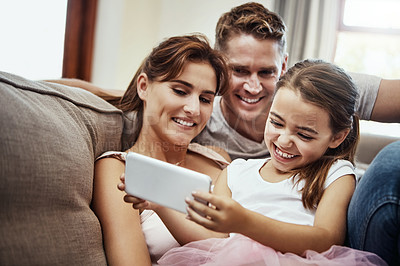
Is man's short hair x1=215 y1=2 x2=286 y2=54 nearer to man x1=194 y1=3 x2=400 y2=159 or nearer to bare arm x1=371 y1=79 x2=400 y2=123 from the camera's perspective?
man x1=194 y1=3 x2=400 y2=159

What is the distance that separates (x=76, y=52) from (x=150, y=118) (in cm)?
251

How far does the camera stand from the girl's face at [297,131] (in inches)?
42.9

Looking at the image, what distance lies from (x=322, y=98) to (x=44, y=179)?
0.72m

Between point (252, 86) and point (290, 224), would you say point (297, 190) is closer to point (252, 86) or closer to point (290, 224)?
point (290, 224)

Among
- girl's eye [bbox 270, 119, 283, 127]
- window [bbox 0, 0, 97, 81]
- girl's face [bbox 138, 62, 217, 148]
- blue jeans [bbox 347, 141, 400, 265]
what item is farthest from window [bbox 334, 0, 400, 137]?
blue jeans [bbox 347, 141, 400, 265]

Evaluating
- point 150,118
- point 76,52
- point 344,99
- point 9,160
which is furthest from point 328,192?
point 76,52

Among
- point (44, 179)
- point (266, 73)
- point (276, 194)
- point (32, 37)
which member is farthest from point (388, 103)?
point (32, 37)

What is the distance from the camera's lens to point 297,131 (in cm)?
110

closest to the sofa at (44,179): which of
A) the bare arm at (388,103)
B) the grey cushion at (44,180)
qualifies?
the grey cushion at (44,180)

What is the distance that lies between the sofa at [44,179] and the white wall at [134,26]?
95.6 inches

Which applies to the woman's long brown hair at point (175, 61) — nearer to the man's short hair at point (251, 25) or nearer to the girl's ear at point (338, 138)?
the man's short hair at point (251, 25)

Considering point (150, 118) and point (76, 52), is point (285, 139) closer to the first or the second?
point (150, 118)

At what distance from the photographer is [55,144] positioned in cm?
94

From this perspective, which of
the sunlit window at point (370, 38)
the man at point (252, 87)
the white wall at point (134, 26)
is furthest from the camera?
the sunlit window at point (370, 38)
